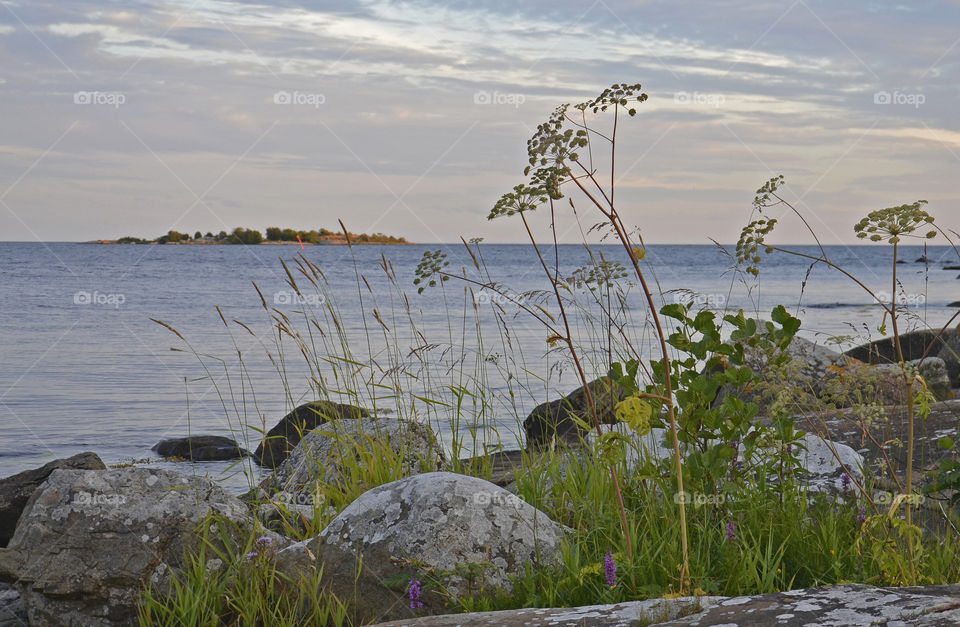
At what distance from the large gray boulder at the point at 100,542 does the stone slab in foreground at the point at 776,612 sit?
71.2 inches

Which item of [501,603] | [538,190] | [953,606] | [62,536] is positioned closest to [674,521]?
[501,603]

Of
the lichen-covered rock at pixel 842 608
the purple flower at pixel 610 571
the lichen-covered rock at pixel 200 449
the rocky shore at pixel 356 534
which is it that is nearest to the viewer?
the lichen-covered rock at pixel 842 608

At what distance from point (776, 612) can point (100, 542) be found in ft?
10.4

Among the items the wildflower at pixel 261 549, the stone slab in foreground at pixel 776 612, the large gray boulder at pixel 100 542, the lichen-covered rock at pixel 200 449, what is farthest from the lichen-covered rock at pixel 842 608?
the lichen-covered rock at pixel 200 449

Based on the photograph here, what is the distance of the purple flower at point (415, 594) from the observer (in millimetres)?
2895

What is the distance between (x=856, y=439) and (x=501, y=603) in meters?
2.89

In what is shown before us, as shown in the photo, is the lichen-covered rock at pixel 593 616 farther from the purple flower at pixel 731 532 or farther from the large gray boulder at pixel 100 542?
the large gray boulder at pixel 100 542

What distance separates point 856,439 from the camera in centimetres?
467

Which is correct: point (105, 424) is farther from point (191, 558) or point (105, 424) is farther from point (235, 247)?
point (235, 247)

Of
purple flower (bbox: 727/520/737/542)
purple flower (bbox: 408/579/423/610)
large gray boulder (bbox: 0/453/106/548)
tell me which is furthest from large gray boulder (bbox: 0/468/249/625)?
purple flower (bbox: 727/520/737/542)

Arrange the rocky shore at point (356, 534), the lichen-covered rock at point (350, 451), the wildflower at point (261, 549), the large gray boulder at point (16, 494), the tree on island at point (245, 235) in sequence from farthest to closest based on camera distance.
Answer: the tree on island at point (245, 235) < the large gray boulder at point (16, 494) < the lichen-covered rock at point (350, 451) < the wildflower at point (261, 549) < the rocky shore at point (356, 534)

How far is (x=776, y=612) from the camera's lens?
1976 mm

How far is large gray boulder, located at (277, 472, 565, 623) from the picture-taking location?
305 cm

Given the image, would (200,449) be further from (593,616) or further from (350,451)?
(593,616)
